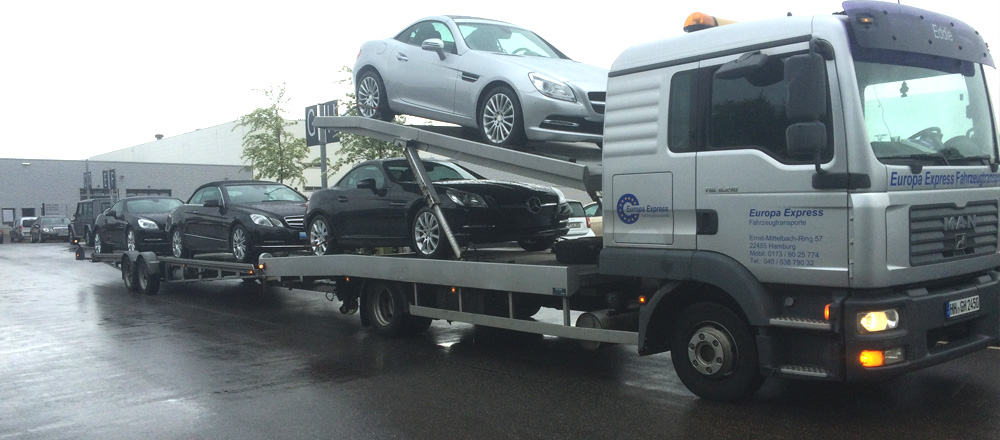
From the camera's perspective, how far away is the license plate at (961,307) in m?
5.36

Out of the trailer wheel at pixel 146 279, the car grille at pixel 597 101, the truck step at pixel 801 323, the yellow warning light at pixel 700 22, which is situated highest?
the yellow warning light at pixel 700 22

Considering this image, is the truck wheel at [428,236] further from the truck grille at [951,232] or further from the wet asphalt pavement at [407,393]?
the truck grille at [951,232]

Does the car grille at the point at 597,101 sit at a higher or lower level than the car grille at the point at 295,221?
higher

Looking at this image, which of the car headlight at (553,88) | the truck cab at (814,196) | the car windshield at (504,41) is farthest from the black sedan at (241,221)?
the truck cab at (814,196)

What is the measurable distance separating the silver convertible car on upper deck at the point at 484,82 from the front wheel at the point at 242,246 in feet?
12.3

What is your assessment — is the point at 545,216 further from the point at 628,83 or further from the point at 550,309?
the point at 628,83

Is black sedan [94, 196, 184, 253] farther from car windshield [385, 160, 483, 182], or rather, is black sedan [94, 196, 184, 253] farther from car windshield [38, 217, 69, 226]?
car windshield [38, 217, 69, 226]

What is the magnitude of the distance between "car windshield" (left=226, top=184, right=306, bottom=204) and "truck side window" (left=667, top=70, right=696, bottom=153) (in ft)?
28.5

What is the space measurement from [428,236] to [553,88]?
2.15m

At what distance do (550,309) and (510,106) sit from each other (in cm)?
204

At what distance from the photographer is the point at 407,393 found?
21.9 feet

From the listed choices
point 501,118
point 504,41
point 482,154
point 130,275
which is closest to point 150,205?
point 130,275

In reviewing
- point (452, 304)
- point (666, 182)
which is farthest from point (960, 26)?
point (452, 304)

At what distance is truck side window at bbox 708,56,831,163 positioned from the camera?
5.39 meters
